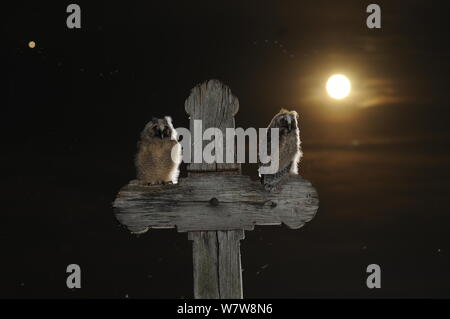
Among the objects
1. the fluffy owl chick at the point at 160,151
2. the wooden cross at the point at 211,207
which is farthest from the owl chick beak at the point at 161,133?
the wooden cross at the point at 211,207

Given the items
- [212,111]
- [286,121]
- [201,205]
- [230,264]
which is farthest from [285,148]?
[230,264]

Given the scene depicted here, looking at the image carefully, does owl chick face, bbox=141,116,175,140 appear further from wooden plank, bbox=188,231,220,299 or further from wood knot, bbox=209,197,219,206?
wooden plank, bbox=188,231,220,299

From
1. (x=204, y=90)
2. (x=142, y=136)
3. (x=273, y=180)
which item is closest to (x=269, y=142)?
(x=273, y=180)

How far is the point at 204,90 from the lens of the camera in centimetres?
377

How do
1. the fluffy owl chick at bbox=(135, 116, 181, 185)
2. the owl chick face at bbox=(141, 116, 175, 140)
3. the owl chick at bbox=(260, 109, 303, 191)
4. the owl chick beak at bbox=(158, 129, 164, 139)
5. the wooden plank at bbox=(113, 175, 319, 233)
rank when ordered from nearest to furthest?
1. the wooden plank at bbox=(113, 175, 319, 233)
2. the owl chick at bbox=(260, 109, 303, 191)
3. the fluffy owl chick at bbox=(135, 116, 181, 185)
4. the owl chick face at bbox=(141, 116, 175, 140)
5. the owl chick beak at bbox=(158, 129, 164, 139)

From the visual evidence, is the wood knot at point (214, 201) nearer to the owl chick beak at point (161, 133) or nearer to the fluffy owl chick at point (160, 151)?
the fluffy owl chick at point (160, 151)

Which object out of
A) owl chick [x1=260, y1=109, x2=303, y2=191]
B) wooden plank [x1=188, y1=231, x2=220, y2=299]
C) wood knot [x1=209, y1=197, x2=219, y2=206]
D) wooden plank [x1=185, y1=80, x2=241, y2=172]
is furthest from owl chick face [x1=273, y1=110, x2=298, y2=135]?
wooden plank [x1=188, y1=231, x2=220, y2=299]

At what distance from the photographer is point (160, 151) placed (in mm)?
4273

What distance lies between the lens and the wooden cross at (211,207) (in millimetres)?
3719

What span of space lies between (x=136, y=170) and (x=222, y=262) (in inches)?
38.6

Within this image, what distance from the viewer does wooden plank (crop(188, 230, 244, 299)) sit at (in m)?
3.72

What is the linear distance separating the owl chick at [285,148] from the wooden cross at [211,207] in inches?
3.9

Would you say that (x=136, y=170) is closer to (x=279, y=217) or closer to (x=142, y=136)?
(x=142, y=136)

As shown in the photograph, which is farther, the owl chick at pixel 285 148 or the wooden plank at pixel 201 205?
the owl chick at pixel 285 148
